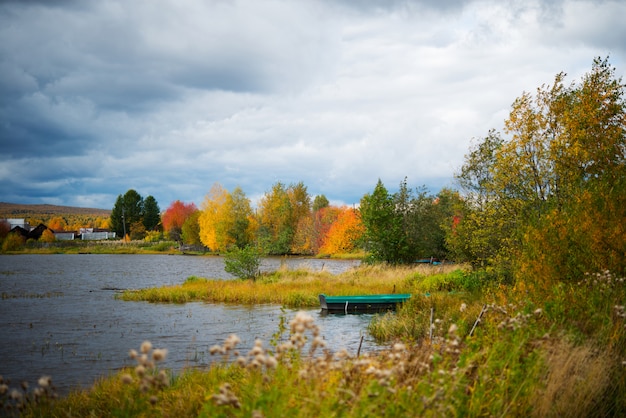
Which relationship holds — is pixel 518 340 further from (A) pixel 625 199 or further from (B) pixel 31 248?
(B) pixel 31 248

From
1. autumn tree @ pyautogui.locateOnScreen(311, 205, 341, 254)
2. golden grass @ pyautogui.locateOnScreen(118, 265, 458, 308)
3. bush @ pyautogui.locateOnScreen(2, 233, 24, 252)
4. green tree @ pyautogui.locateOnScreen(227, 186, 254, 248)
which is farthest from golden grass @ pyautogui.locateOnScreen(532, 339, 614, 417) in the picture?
bush @ pyautogui.locateOnScreen(2, 233, 24, 252)

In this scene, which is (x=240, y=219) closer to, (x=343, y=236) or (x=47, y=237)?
(x=343, y=236)

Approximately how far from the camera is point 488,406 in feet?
19.6

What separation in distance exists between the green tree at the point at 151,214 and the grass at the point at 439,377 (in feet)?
410

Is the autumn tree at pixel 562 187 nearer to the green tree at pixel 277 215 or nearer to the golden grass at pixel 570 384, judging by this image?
the golden grass at pixel 570 384

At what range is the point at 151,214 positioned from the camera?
130625 mm

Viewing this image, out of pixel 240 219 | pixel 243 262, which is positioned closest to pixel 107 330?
pixel 243 262

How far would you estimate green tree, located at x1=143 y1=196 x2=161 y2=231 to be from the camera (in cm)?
12956

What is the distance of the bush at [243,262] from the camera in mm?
34625

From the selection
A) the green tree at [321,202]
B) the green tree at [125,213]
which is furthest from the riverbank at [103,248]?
the green tree at [321,202]

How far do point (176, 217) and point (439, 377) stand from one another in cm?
12031

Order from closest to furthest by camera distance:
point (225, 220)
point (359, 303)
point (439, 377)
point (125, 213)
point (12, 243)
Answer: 1. point (439, 377)
2. point (359, 303)
3. point (225, 220)
4. point (12, 243)
5. point (125, 213)

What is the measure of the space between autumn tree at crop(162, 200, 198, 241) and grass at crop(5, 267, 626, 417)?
359ft

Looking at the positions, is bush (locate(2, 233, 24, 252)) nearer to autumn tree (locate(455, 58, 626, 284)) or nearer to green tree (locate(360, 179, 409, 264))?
green tree (locate(360, 179, 409, 264))
